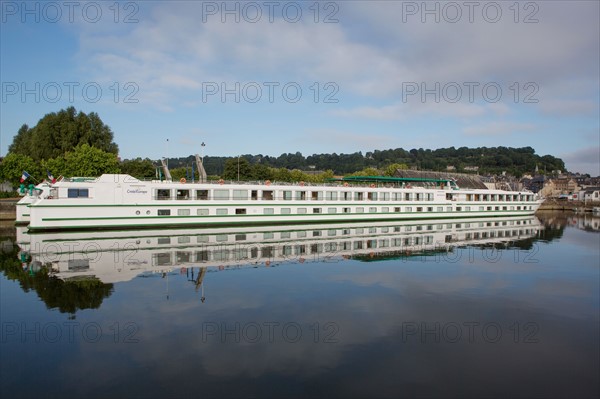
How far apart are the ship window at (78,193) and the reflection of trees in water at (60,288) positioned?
14962 mm

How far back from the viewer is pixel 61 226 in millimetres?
36031

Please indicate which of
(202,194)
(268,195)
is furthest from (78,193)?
(268,195)

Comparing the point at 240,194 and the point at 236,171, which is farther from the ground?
the point at 236,171

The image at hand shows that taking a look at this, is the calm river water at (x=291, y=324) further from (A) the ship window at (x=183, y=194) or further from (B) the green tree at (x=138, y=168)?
(B) the green tree at (x=138, y=168)

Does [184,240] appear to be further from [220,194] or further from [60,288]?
[60,288]

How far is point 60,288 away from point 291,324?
11.0 metres

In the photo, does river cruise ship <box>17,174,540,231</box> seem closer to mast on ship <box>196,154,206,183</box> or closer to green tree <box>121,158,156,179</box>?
mast on ship <box>196,154,206,183</box>

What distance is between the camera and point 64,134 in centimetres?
7125

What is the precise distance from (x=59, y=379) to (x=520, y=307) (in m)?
16.5

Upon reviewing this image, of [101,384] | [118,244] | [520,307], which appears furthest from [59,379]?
[118,244]

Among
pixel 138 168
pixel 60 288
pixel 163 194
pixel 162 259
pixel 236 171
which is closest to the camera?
pixel 60 288

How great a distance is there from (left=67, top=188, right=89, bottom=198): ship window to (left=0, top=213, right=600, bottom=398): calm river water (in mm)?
10164

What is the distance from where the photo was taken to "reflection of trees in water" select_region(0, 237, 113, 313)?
51.7 feet

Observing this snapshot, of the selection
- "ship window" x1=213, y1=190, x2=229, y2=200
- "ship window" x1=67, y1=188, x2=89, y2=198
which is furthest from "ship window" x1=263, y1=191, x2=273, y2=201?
"ship window" x1=67, y1=188, x2=89, y2=198
